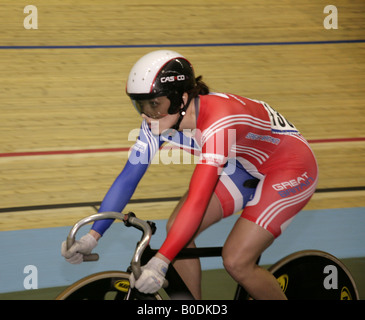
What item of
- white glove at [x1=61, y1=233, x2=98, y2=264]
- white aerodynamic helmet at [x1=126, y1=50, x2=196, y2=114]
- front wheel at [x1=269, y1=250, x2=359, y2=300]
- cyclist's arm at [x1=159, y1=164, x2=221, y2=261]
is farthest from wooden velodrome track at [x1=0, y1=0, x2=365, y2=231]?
cyclist's arm at [x1=159, y1=164, x2=221, y2=261]

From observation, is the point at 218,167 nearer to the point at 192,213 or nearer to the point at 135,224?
the point at 192,213

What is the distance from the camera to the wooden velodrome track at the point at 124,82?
4824 millimetres

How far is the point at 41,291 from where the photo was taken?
3.34 metres

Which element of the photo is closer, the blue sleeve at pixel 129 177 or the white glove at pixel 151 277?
the white glove at pixel 151 277

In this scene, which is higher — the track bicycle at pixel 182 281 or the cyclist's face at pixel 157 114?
the cyclist's face at pixel 157 114

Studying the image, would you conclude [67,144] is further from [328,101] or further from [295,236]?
[328,101]

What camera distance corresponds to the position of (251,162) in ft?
8.50

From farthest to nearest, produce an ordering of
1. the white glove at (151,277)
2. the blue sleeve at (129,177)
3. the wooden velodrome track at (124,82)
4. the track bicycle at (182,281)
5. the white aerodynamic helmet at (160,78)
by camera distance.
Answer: the wooden velodrome track at (124,82), the blue sleeve at (129,177), the white aerodynamic helmet at (160,78), the track bicycle at (182,281), the white glove at (151,277)

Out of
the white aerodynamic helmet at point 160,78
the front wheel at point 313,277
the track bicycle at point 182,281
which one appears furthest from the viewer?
the front wheel at point 313,277

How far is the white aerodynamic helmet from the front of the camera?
225 cm

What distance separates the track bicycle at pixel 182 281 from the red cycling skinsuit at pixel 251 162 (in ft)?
0.66

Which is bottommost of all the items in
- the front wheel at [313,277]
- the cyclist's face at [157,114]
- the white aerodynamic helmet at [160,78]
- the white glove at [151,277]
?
the front wheel at [313,277]

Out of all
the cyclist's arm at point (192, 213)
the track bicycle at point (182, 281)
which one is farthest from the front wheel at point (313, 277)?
the cyclist's arm at point (192, 213)

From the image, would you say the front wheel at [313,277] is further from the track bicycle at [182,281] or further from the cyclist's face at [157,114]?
the cyclist's face at [157,114]
